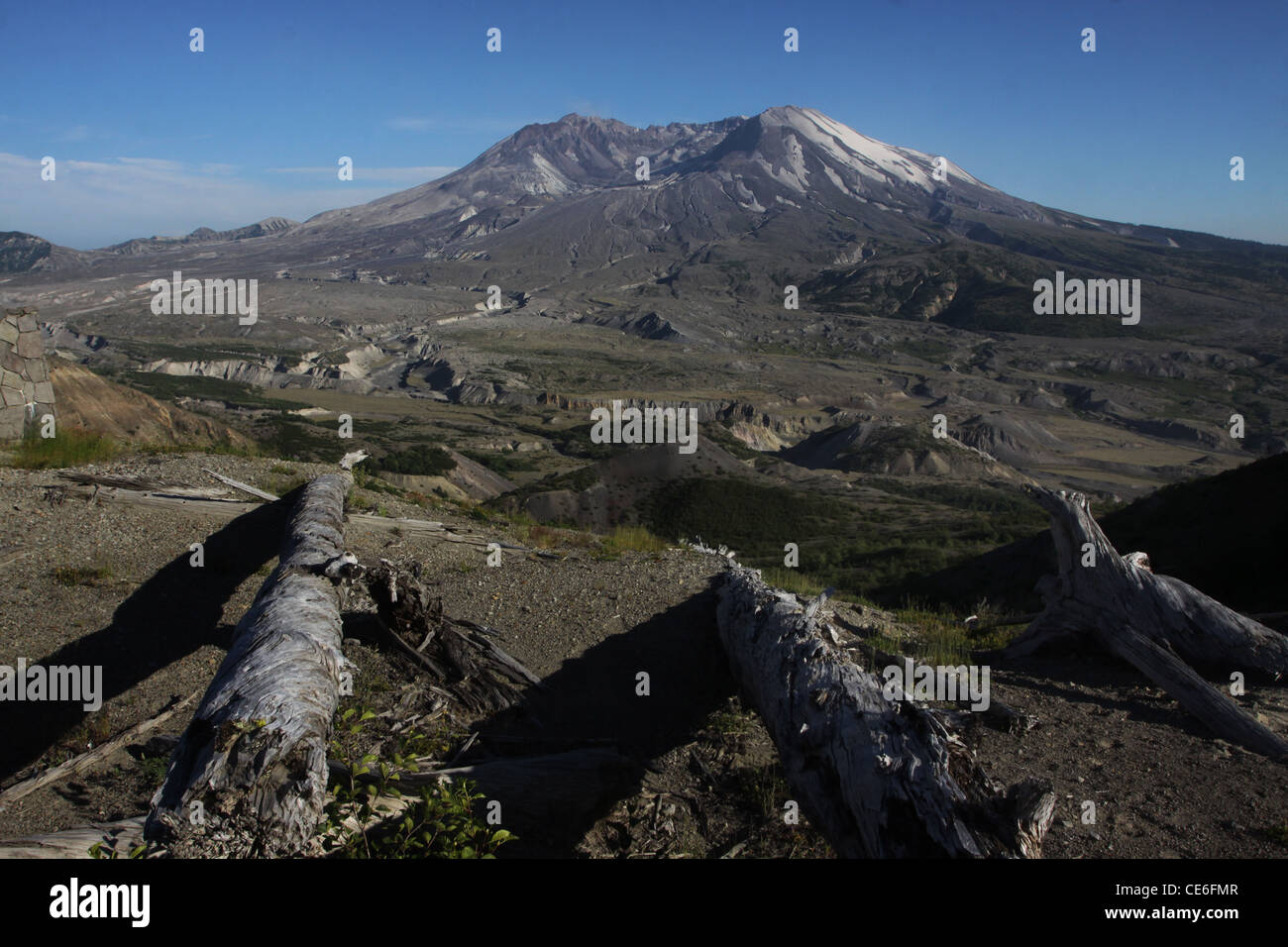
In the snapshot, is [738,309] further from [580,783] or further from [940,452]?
[580,783]

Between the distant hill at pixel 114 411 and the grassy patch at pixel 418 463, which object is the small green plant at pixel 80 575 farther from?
the grassy patch at pixel 418 463

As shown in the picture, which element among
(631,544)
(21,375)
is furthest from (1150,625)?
(21,375)

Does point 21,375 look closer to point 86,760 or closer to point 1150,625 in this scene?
point 86,760

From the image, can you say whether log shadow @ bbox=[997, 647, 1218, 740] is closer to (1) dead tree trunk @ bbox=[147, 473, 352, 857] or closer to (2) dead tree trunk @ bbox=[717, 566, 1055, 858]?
(2) dead tree trunk @ bbox=[717, 566, 1055, 858]

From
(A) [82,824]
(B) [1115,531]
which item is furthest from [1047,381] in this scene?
(A) [82,824]

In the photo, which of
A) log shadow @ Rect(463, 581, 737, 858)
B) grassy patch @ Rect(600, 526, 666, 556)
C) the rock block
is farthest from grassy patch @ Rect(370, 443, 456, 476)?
log shadow @ Rect(463, 581, 737, 858)

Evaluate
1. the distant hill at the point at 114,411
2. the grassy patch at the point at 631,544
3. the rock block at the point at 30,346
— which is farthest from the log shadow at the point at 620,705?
the distant hill at the point at 114,411
